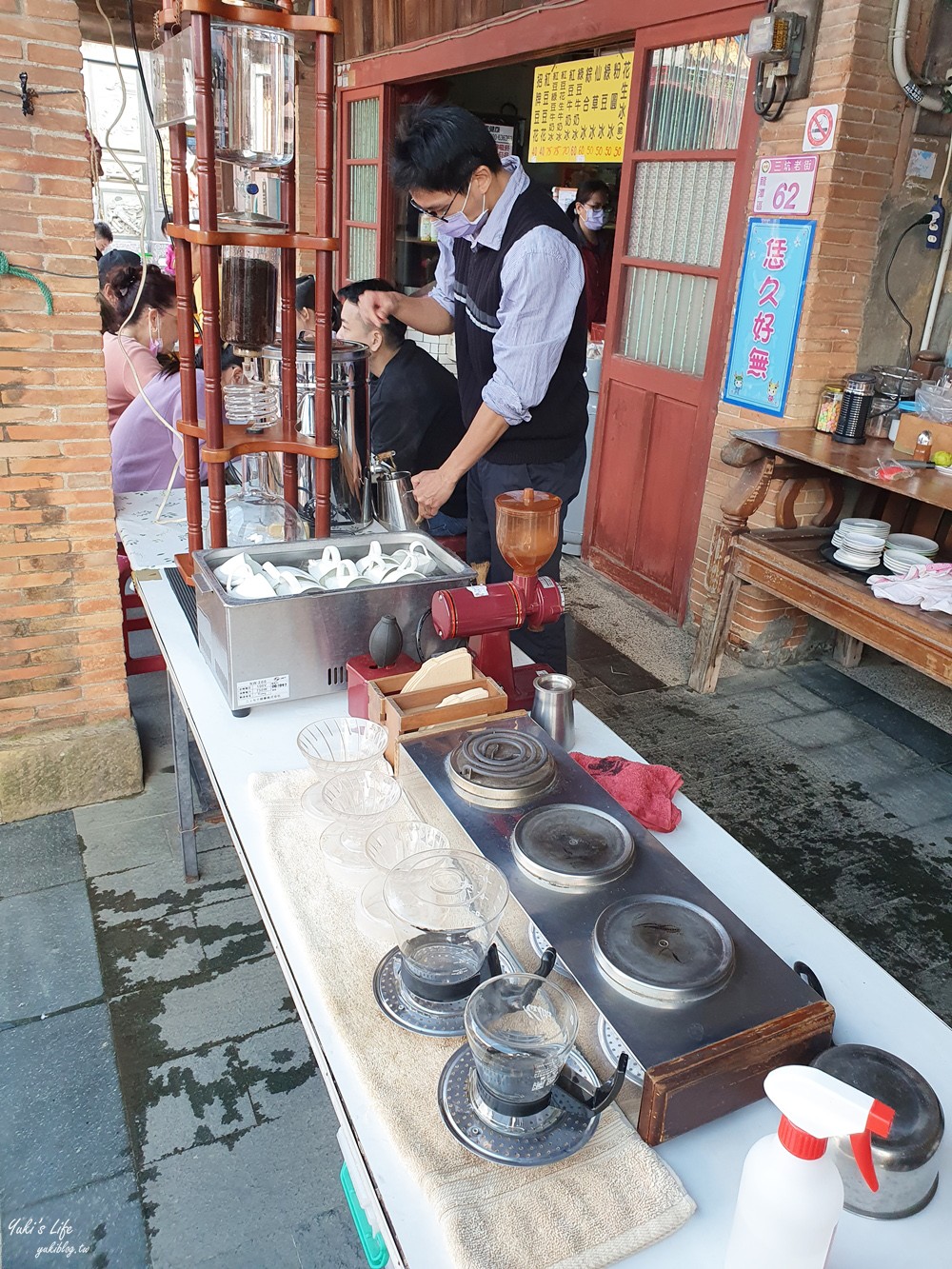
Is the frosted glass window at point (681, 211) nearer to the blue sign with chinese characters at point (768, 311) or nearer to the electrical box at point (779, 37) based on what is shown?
the blue sign with chinese characters at point (768, 311)

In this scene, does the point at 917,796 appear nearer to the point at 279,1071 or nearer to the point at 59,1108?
the point at 279,1071

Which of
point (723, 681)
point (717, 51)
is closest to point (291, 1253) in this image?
point (723, 681)

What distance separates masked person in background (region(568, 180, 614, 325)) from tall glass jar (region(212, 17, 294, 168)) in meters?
4.01

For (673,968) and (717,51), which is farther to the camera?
(717,51)

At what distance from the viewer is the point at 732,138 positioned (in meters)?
3.93

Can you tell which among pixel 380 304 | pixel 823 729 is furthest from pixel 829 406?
pixel 380 304

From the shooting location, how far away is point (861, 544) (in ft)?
11.2

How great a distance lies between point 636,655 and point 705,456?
97 cm

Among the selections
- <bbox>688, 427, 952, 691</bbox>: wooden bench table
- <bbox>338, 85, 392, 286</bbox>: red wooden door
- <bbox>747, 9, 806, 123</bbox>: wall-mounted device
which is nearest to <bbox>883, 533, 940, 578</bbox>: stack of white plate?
<bbox>688, 427, 952, 691</bbox>: wooden bench table

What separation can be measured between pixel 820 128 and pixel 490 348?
1659 mm

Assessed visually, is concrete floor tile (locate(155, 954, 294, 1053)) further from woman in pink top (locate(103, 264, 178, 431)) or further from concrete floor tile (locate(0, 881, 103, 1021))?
woman in pink top (locate(103, 264, 178, 431))

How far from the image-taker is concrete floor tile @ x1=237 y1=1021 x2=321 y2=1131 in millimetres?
1968

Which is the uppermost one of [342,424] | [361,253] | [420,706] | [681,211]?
[681,211]

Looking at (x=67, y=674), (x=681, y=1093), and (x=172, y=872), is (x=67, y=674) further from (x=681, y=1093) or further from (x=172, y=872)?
(x=681, y=1093)
